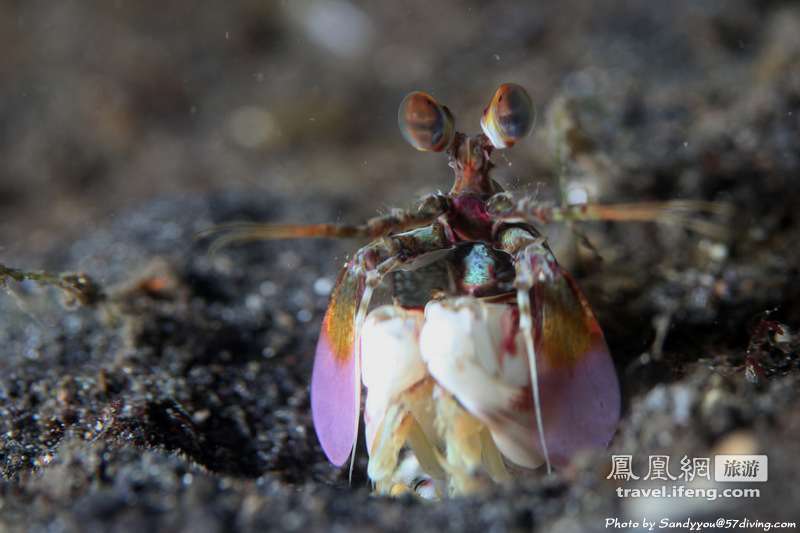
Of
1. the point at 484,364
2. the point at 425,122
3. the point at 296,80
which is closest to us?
the point at 484,364

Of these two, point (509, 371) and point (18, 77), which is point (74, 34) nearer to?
point (18, 77)

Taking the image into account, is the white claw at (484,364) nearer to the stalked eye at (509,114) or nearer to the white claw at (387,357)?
the white claw at (387,357)

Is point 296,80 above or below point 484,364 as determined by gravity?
above

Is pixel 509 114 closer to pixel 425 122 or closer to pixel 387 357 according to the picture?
pixel 425 122

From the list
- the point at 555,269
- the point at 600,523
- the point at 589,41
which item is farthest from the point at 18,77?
the point at 600,523

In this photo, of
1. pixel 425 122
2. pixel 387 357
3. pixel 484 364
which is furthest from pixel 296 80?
pixel 484 364

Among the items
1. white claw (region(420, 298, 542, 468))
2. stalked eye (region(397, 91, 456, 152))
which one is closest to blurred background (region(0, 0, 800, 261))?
stalked eye (region(397, 91, 456, 152))

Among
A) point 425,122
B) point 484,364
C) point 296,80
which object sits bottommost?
point 484,364
